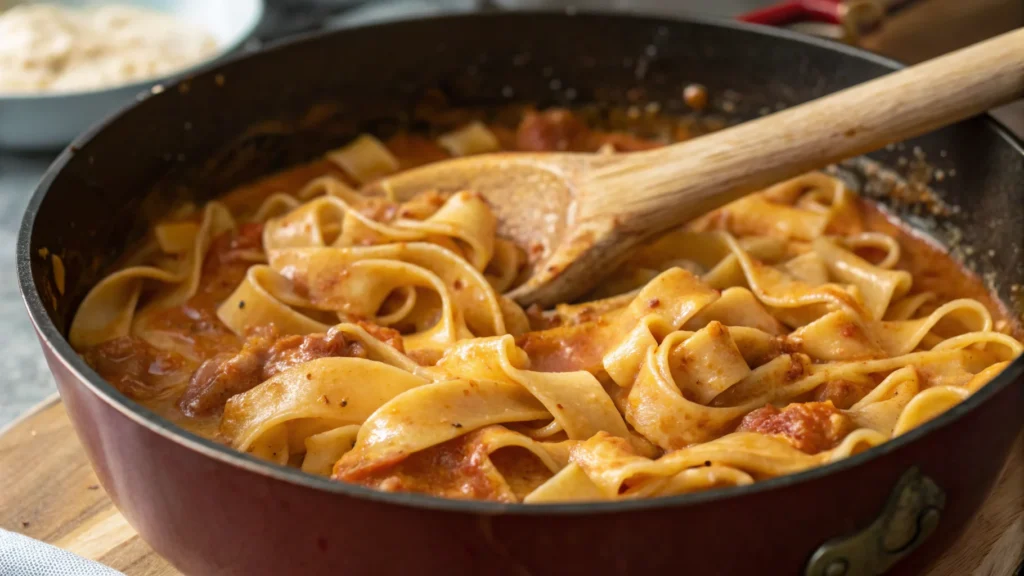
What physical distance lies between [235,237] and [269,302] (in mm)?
706

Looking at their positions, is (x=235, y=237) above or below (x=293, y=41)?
below

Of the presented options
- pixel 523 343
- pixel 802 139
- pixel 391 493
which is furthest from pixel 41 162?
pixel 391 493

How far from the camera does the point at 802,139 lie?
11.4 feet

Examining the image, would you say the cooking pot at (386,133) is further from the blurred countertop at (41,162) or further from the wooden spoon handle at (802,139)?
the blurred countertop at (41,162)

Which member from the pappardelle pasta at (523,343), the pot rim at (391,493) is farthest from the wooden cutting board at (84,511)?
the pot rim at (391,493)

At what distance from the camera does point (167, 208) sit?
157 inches

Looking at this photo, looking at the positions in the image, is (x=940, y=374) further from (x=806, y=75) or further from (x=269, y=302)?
(x=269, y=302)

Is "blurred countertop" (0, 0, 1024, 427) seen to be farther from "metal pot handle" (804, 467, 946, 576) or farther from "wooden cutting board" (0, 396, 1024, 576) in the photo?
"metal pot handle" (804, 467, 946, 576)

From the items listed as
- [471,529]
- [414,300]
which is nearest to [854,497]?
[471,529]

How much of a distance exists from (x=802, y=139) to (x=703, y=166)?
0.34 meters

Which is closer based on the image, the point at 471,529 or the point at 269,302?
the point at 471,529

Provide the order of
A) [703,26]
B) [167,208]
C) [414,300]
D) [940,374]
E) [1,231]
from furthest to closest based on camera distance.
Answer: [1,231]
[703,26]
[167,208]
[414,300]
[940,374]

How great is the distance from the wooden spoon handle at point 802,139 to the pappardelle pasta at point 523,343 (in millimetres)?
325

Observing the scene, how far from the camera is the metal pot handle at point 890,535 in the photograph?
2.12 metres
